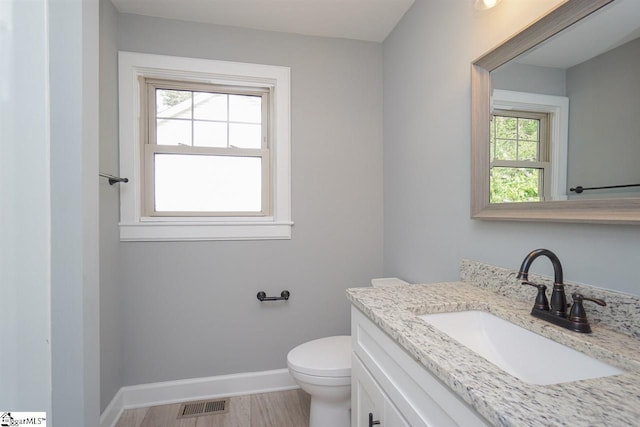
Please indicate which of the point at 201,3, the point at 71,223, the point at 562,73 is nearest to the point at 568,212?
the point at 562,73

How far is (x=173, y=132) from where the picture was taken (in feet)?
6.38

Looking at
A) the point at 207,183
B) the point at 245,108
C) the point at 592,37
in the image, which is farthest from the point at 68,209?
the point at 592,37

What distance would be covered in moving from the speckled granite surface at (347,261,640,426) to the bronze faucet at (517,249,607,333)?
0.08ft

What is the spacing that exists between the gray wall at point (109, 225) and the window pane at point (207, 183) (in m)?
0.28

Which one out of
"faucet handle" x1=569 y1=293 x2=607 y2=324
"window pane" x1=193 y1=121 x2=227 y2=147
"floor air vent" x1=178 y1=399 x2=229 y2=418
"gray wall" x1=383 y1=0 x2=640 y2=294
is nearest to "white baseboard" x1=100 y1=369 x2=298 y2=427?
"floor air vent" x1=178 y1=399 x2=229 y2=418

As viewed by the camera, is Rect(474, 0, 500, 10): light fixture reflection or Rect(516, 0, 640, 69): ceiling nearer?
Rect(516, 0, 640, 69): ceiling

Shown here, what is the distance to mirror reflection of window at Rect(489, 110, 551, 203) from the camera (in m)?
0.98

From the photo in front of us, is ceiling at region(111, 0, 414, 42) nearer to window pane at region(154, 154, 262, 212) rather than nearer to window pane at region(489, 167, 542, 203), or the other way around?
window pane at region(154, 154, 262, 212)

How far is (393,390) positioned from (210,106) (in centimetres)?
198

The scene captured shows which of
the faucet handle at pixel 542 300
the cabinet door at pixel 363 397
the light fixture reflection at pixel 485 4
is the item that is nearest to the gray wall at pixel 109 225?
the cabinet door at pixel 363 397

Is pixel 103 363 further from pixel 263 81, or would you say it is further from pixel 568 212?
pixel 568 212

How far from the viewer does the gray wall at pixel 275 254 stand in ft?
5.92

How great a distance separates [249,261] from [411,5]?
1.89 m

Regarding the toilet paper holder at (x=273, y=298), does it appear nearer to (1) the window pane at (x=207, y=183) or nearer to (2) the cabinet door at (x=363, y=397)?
(1) the window pane at (x=207, y=183)
